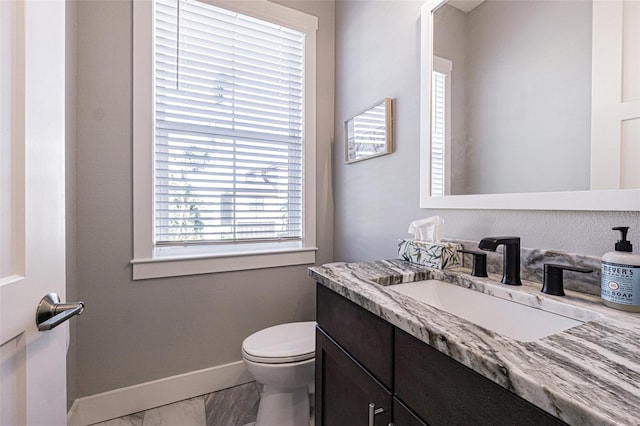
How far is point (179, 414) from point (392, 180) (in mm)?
1676

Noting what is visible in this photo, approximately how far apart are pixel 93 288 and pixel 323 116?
1691mm

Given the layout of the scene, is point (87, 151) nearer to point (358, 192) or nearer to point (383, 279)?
point (358, 192)

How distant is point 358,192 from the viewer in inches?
70.1

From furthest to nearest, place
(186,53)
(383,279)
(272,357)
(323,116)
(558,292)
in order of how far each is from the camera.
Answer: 1. (323,116)
2. (186,53)
3. (272,357)
4. (383,279)
5. (558,292)

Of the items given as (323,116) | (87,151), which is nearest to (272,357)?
(87,151)

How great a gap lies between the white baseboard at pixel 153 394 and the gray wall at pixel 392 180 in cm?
103

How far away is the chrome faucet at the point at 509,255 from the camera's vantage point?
0.86 metres

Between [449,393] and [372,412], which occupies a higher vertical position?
[449,393]

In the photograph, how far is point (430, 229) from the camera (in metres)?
1.15

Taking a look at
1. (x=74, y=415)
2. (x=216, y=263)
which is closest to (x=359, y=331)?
(x=216, y=263)

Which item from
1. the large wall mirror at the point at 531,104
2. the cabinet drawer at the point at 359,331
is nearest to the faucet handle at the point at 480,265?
the large wall mirror at the point at 531,104

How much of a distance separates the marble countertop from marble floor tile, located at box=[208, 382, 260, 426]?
122cm

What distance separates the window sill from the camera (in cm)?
159

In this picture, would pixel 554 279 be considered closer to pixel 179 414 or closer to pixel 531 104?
pixel 531 104
